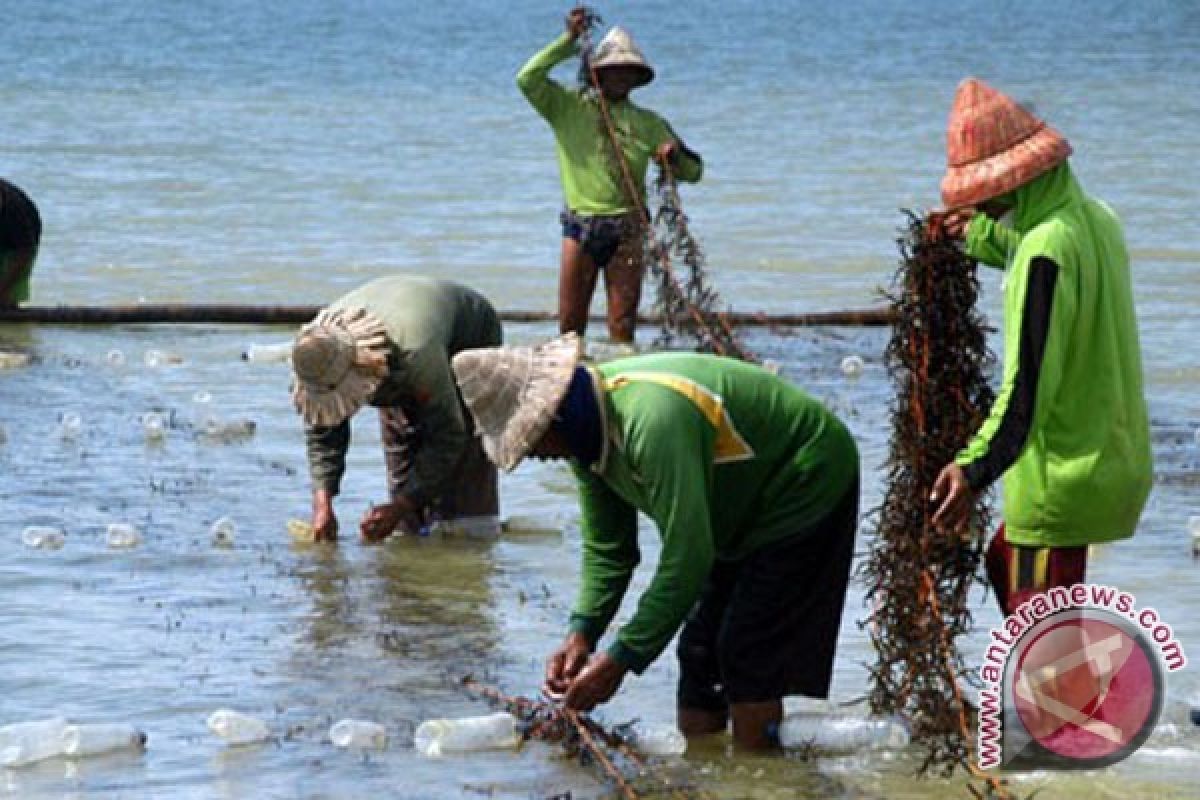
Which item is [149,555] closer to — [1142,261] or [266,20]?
[1142,261]

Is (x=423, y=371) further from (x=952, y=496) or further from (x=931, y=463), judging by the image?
(x=952, y=496)

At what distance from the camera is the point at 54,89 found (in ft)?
139

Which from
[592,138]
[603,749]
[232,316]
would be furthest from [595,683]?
[232,316]

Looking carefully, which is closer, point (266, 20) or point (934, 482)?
point (934, 482)

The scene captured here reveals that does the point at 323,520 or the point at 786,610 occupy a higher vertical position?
the point at 786,610

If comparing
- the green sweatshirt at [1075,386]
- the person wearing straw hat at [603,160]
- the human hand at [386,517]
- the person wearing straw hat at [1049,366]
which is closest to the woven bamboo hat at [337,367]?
the human hand at [386,517]

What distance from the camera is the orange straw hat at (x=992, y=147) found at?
6543 millimetres

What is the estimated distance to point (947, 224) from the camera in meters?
6.96

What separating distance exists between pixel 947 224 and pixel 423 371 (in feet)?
7.78

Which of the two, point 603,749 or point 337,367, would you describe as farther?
point 337,367

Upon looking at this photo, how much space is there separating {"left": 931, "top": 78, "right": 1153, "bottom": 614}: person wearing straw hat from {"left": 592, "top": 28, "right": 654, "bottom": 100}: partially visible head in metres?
6.75

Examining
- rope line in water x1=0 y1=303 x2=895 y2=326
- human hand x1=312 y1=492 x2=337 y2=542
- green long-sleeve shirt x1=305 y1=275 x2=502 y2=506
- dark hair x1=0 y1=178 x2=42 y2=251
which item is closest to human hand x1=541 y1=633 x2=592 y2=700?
green long-sleeve shirt x1=305 y1=275 x2=502 y2=506

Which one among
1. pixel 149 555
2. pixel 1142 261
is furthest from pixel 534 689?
pixel 1142 261

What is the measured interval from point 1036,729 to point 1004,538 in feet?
1.73
